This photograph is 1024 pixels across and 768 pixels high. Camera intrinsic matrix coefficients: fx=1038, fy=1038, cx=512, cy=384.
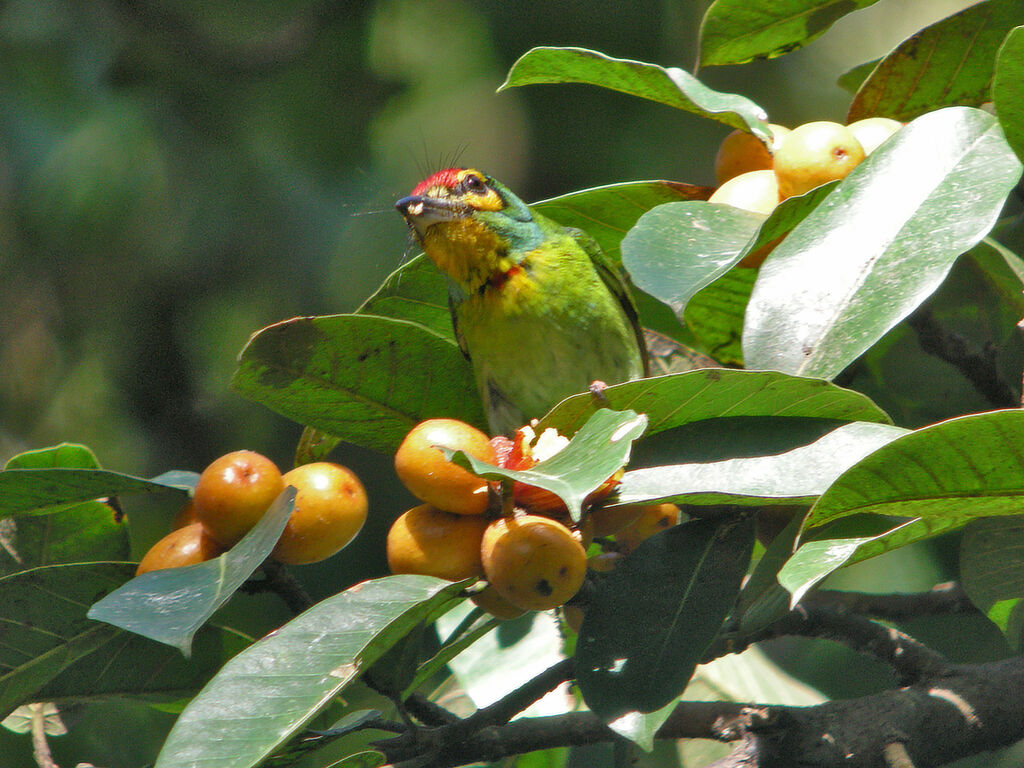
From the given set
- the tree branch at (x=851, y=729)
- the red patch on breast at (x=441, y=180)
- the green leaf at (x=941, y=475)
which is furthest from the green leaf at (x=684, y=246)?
the red patch on breast at (x=441, y=180)

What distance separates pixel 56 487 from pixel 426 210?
96 centimetres

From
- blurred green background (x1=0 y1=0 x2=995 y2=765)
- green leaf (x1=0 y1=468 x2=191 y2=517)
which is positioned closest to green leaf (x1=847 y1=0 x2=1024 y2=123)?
green leaf (x1=0 y1=468 x2=191 y2=517)

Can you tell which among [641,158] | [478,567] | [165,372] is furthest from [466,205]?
[165,372]

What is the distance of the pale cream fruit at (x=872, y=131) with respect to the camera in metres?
1.42

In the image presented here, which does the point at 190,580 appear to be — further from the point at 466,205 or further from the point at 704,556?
the point at 466,205

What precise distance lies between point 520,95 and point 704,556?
9.54 feet

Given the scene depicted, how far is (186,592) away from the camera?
102 centimetres

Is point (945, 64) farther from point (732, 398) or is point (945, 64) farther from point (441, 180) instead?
point (441, 180)

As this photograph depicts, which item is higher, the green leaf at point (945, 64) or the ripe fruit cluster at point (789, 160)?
the green leaf at point (945, 64)

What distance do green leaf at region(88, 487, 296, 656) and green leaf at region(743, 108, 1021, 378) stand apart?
1.82ft

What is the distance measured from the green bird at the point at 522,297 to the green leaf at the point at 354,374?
1.86 feet

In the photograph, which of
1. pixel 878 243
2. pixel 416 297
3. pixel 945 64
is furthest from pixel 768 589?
pixel 945 64

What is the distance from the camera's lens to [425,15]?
371cm

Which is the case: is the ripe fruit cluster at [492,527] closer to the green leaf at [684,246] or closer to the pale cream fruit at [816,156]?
the green leaf at [684,246]
